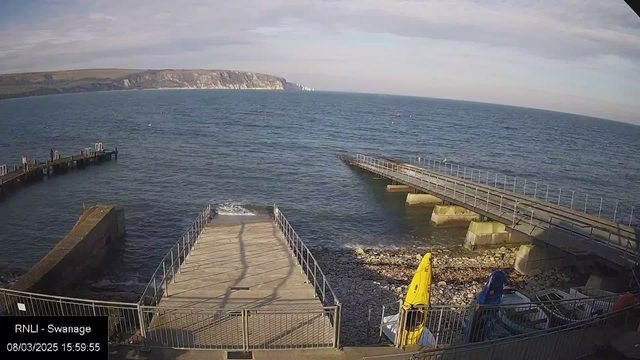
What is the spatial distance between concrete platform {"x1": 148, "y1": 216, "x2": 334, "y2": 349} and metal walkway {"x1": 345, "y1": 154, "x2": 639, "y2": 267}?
45.3 ft

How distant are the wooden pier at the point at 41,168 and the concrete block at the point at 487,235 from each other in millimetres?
35283

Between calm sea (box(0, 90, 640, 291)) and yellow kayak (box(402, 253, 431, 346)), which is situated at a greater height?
yellow kayak (box(402, 253, 431, 346))

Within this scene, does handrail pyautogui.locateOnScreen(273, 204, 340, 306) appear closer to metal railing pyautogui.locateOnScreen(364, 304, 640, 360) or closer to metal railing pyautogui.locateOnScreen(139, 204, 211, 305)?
metal railing pyautogui.locateOnScreen(364, 304, 640, 360)

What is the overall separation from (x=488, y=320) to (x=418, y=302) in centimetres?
265

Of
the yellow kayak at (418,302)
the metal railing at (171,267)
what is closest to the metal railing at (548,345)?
the yellow kayak at (418,302)

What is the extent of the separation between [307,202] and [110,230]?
16188 millimetres

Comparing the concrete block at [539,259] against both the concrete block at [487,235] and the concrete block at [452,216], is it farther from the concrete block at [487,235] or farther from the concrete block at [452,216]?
the concrete block at [452,216]

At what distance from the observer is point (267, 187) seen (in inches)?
1601

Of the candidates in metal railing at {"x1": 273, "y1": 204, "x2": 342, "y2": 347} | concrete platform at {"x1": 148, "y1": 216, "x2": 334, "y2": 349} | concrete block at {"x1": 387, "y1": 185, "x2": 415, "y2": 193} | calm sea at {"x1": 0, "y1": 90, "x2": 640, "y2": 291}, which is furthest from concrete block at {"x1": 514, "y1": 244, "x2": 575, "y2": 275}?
concrete block at {"x1": 387, "y1": 185, "x2": 415, "y2": 193}

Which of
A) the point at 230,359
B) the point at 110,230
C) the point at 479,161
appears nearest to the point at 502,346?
the point at 230,359

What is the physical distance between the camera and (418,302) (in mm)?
9570

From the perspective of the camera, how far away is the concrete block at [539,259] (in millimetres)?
21984

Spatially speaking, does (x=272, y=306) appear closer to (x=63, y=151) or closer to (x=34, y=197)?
(x=34, y=197)

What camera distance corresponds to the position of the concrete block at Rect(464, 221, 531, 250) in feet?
85.5
